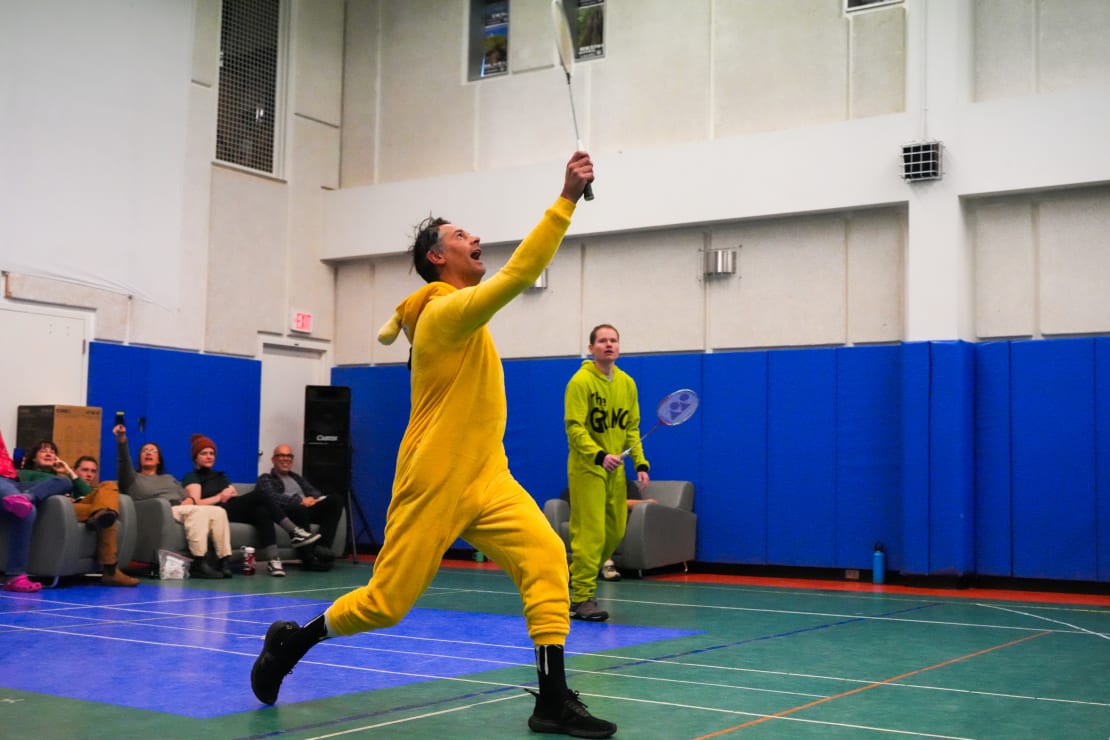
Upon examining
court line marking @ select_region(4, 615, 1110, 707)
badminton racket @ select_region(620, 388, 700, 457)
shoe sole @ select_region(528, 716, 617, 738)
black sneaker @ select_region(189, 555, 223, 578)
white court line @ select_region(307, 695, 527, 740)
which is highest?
badminton racket @ select_region(620, 388, 700, 457)

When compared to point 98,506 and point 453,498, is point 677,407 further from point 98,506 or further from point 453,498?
point 98,506

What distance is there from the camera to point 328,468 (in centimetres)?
1427

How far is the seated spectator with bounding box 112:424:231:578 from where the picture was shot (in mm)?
11039

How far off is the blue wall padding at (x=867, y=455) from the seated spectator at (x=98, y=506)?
699cm

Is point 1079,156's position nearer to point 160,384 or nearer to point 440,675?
point 440,675

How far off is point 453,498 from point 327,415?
10588 millimetres

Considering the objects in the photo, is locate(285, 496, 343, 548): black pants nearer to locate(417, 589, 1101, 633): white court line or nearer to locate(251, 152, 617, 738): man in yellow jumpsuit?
locate(417, 589, 1101, 633): white court line

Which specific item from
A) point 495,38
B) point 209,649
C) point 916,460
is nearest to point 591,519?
point 209,649

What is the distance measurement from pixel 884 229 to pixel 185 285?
8.27 metres

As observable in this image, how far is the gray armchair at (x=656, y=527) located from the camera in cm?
1154

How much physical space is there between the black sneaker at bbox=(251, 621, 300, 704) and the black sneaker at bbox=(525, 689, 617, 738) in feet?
3.45

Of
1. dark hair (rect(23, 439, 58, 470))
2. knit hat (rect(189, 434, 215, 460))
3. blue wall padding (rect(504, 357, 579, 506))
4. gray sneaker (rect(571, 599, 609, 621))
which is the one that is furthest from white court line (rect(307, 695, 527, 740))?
A: blue wall padding (rect(504, 357, 579, 506))

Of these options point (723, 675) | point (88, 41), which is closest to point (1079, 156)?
point (723, 675)

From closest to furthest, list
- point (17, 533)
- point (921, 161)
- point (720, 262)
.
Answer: point (17, 533) → point (921, 161) → point (720, 262)
